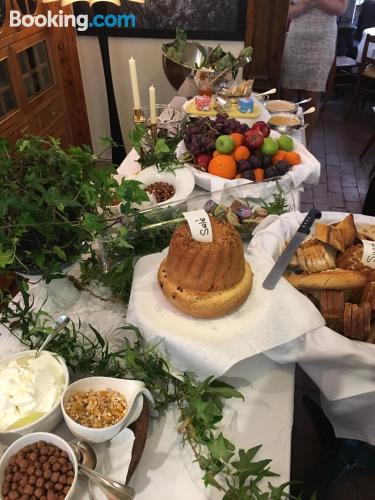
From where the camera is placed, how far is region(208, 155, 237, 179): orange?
4.52 ft

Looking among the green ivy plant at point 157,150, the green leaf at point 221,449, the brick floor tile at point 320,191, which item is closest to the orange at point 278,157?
the green ivy plant at point 157,150

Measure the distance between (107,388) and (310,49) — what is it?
8.93ft

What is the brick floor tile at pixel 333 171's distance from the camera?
122 inches

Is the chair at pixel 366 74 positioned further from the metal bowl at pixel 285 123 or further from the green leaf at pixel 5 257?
the green leaf at pixel 5 257

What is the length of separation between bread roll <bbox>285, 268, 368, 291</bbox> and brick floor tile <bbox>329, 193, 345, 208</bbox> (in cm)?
202

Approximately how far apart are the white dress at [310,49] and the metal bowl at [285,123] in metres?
1.11

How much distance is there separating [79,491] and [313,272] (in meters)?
0.62

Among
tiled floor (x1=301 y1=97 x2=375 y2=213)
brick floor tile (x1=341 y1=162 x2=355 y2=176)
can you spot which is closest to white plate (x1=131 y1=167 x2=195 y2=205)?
tiled floor (x1=301 y1=97 x2=375 y2=213)

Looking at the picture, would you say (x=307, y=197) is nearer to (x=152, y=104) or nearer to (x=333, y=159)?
(x=333, y=159)

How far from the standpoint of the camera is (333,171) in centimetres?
313

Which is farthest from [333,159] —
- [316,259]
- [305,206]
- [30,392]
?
[30,392]

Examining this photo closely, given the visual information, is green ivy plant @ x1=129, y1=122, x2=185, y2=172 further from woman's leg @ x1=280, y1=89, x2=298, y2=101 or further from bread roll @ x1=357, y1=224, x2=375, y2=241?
woman's leg @ x1=280, y1=89, x2=298, y2=101

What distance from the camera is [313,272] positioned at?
907 millimetres

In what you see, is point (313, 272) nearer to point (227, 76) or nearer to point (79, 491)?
point (79, 491)
